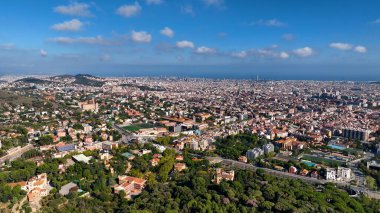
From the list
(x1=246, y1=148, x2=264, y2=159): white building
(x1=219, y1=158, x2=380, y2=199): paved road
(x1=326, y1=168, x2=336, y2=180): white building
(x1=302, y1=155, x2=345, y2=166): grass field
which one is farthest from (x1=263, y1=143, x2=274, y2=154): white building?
(x1=326, y1=168, x2=336, y2=180): white building

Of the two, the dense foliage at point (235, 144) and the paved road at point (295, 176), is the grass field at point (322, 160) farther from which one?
the dense foliage at point (235, 144)

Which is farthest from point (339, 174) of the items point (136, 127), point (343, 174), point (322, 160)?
point (136, 127)

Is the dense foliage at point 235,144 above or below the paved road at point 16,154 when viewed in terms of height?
above

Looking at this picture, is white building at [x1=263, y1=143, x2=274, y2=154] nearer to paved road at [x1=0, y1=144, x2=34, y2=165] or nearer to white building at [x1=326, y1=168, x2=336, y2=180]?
white building at [x1=326, y1=168, x2=336, y2=180]

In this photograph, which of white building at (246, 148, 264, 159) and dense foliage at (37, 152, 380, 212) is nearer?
dense foliage at (37, 152, 380, 212)

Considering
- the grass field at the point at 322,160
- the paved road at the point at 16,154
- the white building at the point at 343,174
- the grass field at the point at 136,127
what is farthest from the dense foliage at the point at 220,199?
the grass field at the point at 136,127

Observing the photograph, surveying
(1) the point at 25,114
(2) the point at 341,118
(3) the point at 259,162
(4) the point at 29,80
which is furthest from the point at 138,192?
(4) the point at 29,80

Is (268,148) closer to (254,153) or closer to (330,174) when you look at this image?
(254,153)

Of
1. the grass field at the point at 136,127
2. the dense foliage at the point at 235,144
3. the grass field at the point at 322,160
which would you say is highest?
the dense foliage at the point at 235,144
